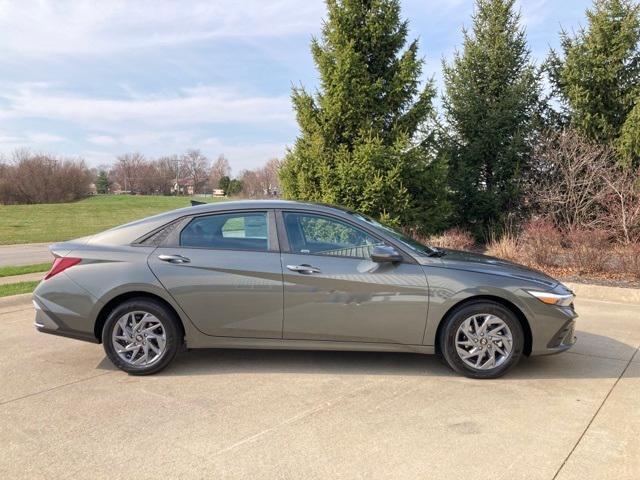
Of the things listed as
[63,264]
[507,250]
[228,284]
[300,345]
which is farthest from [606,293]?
[63,264]

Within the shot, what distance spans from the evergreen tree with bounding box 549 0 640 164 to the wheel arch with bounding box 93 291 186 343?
12081 mm

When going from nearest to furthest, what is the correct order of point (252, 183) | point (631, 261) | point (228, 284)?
point (228, 284), point (631, 261), point (252, 183)

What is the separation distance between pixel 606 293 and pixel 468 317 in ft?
15.1

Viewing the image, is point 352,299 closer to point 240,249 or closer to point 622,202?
point 240,249

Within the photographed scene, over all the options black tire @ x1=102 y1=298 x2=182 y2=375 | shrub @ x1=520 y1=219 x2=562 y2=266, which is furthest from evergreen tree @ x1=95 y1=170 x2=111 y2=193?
black tire @ x1=102 y1=298 x2=182 y2=375

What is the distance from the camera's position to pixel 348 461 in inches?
116

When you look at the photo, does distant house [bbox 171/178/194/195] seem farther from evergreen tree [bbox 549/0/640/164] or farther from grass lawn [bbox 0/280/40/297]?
grass lawn [bbox 0/280/40/297]

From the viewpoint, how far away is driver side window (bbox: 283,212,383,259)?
4402 mm

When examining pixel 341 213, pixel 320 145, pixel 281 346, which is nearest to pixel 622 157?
pixel 320 145

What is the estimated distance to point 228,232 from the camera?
4566 millimetres

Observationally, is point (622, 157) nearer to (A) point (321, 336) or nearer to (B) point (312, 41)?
(B) point (312, 41)

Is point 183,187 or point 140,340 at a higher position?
point 183,187

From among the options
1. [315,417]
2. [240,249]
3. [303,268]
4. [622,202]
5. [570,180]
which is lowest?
[315,417]

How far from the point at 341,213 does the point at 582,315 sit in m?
4.07
